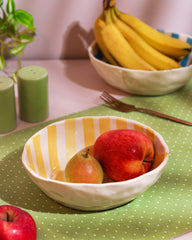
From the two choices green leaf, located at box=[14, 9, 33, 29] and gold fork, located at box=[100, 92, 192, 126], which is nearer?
gold fork, located at box=[100, 92, 192, 126]

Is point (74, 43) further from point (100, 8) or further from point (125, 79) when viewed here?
point (125, 79)

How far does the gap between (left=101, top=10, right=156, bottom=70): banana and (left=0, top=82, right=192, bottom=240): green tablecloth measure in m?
0.24

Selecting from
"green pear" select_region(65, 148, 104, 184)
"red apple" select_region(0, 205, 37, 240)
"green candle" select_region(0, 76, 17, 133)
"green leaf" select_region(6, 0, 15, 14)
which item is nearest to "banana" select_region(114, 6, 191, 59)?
"green leaf" select_region(6, 0, 15, 14)

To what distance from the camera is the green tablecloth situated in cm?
54

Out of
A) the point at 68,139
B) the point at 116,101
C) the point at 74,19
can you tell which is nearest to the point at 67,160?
the point at 68,139

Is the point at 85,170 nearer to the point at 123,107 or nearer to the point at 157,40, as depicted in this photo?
the point at 123,107

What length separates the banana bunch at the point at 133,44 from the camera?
920 millimetres

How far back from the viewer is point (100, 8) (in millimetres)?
1076

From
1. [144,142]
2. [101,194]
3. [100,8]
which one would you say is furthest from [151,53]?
[101,194]

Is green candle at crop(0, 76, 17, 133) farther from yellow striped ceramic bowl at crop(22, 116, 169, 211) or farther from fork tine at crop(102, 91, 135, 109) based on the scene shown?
fork tine at crop(102, 91, 135, 109)

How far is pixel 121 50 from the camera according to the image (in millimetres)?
921

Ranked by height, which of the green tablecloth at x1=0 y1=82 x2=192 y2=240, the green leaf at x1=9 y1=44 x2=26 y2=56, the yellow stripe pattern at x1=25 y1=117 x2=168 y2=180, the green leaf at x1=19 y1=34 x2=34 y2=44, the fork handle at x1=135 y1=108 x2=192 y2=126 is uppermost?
the green leaf at x1=19 y1=34 x2=34 y2=44

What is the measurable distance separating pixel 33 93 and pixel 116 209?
1.05 feet

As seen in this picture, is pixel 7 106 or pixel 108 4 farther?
pixel 108 4
